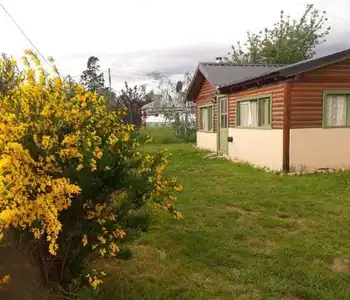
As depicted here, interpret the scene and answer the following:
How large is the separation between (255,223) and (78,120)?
11.1ft

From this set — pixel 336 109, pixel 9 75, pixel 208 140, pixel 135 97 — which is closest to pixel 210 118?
pixel 208 140

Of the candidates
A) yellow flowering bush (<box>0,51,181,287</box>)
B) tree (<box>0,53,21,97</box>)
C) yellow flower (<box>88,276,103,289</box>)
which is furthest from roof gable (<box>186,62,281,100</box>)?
yellow flower (<box>88,276,103,289</box>)

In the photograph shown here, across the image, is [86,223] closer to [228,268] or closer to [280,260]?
[228,268]

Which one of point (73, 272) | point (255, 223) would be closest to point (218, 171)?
point (255, 223)

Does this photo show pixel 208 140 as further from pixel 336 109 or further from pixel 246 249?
pixel 246 249

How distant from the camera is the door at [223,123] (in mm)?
14037

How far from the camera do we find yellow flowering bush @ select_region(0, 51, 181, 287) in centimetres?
236

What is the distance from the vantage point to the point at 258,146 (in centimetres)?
1098

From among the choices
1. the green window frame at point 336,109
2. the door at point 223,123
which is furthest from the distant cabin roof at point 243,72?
the green window frame at point 336,109

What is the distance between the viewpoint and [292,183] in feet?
27.2

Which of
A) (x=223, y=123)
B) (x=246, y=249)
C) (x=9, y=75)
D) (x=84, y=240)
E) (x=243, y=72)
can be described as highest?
(x=243, y=72)

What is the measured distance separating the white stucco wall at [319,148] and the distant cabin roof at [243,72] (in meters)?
1.50

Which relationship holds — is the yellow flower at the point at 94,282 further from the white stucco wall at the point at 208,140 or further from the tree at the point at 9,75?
the white stucco wall at the point at 208,140

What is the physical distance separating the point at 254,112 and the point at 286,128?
2197mm
